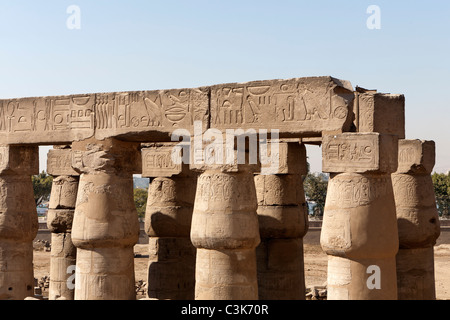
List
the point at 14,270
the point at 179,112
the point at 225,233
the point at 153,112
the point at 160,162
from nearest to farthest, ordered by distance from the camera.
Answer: the point at 225,233 → the point at 179,112 → the point at 153,112 → the point at 14,270 → the point at 160,162

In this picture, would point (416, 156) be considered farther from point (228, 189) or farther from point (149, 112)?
point (149, 112)

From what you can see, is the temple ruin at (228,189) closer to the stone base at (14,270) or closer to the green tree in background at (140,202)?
the stone base at (14,270)

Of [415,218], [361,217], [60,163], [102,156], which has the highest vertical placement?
[60,163]

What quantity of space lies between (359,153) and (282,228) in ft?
16.6

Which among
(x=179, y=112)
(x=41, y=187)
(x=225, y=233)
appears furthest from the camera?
(x=41, y=187)

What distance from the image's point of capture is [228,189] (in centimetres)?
1052

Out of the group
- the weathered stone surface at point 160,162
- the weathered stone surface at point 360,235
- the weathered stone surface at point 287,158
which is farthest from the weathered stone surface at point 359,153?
the weathered stone surface at point 160,162

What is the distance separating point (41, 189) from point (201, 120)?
51116mm

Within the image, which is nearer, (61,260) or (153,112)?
(153,112)

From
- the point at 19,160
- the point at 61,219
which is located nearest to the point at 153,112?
the point at 19,160

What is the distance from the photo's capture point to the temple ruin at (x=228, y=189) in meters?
9.65

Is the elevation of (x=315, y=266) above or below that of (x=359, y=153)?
below

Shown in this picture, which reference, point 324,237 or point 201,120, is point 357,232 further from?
point 201,120
